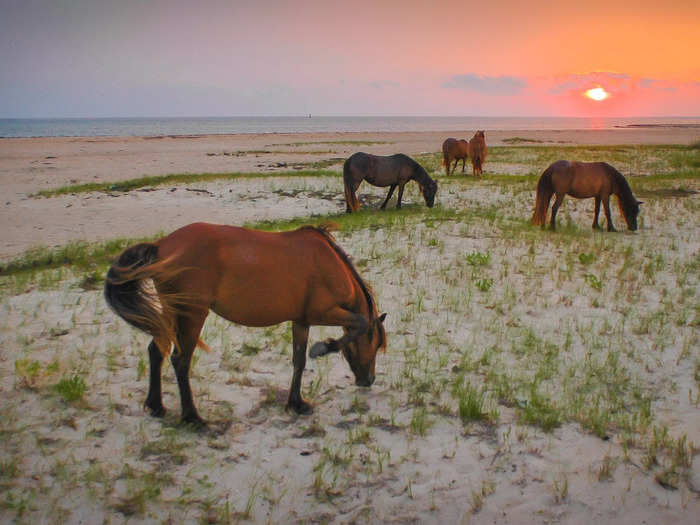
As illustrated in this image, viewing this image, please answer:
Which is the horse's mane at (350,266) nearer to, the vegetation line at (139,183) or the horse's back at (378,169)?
the horse's back at (378,169)

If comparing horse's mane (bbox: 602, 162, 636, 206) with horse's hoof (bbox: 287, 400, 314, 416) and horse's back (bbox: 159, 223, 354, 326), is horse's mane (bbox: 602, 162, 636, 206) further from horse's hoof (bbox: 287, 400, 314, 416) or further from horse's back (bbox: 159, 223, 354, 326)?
horse's hoof (bbox: 287, 400, 314, 416)

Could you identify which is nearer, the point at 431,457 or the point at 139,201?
the point at 431,457

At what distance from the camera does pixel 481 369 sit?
4.93 metres

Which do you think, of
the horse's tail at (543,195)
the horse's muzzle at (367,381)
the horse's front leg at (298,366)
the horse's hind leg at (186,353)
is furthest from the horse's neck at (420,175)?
the horse's hind leg at (186,353)

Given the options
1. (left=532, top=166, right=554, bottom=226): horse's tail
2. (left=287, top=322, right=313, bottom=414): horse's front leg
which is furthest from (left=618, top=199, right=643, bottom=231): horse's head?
(left=287, top=322, right=313, bottom=414): horse's front leg

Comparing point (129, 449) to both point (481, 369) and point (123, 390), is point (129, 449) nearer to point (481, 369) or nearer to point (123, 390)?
point (123, 390)

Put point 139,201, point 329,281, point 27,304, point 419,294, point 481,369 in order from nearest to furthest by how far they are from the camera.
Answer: point 329,281, point 481,369, point 27,304, point 419,294, point 139,201

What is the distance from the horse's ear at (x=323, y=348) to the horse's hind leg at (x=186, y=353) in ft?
2.91

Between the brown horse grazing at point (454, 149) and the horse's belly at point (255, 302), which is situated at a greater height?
the brown horse grazing at point (454, 149)

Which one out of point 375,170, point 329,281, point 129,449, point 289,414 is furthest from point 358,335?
point 375,170

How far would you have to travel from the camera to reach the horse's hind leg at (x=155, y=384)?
157 inches

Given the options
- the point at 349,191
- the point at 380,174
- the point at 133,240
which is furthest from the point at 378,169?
the point at 133,240

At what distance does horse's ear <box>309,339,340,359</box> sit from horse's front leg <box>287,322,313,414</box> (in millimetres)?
403

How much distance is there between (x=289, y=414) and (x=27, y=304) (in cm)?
441
